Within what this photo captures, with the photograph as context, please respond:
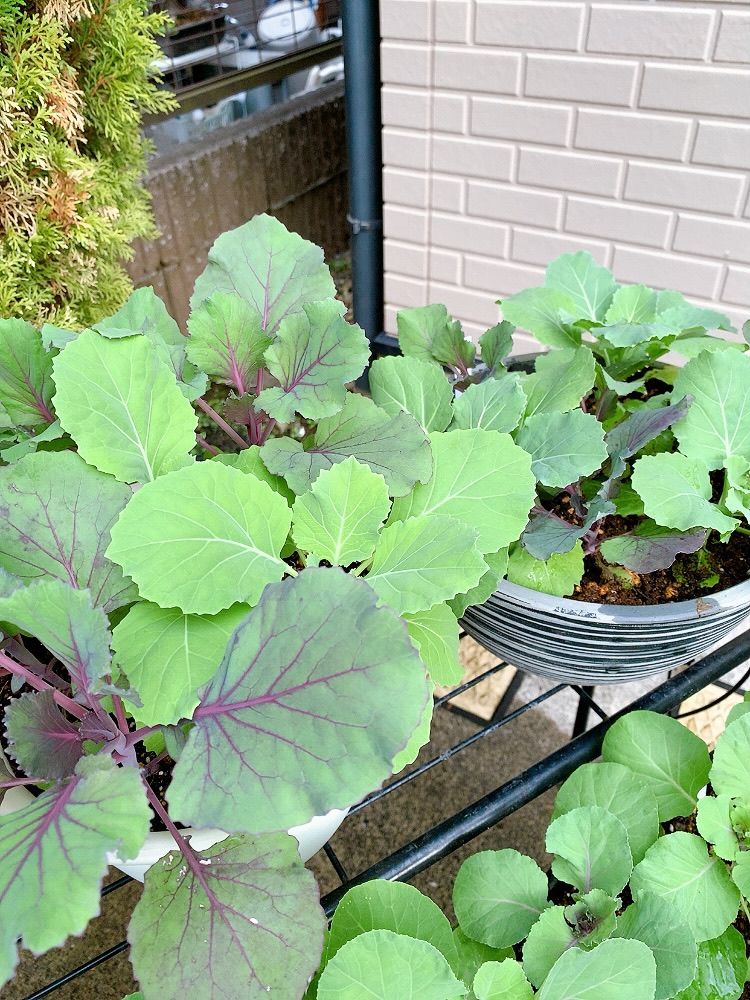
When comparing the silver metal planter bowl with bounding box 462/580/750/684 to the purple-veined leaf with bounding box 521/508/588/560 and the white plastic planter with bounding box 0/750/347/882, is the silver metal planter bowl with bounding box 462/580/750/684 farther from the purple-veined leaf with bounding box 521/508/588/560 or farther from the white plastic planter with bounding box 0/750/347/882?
the white plastic planter with bounding box 0/750/347/882

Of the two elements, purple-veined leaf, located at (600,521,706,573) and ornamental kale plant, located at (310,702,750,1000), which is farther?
purple-veined leaf, located at (600,521,706,573)

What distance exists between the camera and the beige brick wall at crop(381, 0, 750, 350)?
4.82 ft

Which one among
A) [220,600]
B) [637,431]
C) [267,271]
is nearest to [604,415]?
[637,431]

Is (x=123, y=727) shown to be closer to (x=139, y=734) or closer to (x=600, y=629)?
(x=139, y=734)

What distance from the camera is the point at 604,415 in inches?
29.7

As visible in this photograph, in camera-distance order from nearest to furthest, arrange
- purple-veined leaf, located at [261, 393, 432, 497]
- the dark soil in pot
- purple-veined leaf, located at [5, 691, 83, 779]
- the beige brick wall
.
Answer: purple-veined leaf, located at [5, 691, 83, 779]
purple-veined leaf, located at [261, 393, 432, 497]
the dark soil in pot
the beige brick wall

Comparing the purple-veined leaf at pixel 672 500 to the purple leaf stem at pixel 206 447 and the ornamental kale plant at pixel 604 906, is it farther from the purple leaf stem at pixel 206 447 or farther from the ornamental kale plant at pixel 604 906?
the purple leaf stem at pixel 206 447

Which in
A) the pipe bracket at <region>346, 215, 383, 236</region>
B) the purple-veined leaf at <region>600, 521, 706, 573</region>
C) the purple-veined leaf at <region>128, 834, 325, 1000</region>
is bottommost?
the pipe bracket at <region>346, 215, 383, 236</region>

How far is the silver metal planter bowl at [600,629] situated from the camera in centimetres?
57

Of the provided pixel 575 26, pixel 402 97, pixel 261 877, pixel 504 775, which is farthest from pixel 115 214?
pixel 261 877

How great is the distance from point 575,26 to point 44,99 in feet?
3.29

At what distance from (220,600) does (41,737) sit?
0.41 feet

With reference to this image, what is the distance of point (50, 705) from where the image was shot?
45 centimetres

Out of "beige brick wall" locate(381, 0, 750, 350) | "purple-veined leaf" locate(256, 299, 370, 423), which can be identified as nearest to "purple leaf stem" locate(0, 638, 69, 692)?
"purple-veined leaf" locate(256, 299, 370, 423)
